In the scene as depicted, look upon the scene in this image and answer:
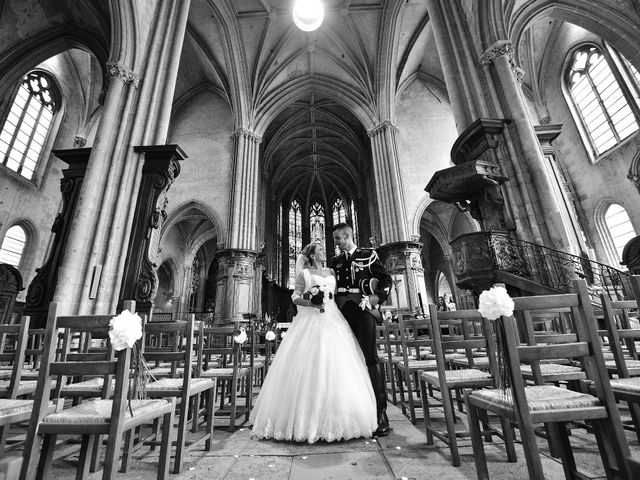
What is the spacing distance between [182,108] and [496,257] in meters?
17.8

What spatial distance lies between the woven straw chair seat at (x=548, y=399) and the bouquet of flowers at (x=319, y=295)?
4.52 ft

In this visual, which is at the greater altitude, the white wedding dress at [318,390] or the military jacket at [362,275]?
the military jacket at [362,275]

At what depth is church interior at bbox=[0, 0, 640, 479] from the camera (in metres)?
6.39

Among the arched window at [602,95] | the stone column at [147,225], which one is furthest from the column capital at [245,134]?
the arched window at [602,95]

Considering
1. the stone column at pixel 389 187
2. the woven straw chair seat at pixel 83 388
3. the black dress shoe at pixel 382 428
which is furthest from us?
the stone column at pixel 389 187

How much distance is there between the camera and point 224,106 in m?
18.1

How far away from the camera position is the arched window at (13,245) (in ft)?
39.2

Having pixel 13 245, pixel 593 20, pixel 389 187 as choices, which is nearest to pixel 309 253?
pixel 593 20

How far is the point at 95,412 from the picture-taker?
1714 mm

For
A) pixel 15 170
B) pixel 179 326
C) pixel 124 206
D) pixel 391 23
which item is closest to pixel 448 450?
pixel 179 326

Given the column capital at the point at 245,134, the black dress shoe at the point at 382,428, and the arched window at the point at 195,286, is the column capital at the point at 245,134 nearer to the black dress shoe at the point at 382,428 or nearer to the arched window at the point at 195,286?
the arched window at the point at 195,286

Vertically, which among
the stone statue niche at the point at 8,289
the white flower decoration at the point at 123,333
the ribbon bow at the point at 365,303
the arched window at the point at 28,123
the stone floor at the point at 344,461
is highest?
the arched window at the point at 28,123

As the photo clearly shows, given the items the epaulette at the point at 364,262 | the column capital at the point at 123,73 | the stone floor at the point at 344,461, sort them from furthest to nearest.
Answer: the column capital at the point at 123,73
the epaulette at the point at 364,262
the stone floor at the point at 344,461

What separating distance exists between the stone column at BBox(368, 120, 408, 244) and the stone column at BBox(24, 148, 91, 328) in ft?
38.9
